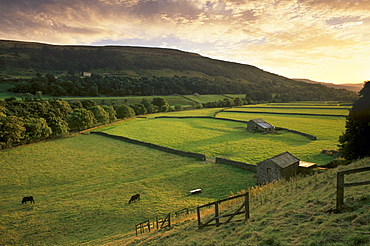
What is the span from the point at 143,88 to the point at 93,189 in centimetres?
12402

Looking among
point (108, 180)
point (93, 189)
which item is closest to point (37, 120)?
point (108, 180)

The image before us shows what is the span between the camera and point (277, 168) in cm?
2277

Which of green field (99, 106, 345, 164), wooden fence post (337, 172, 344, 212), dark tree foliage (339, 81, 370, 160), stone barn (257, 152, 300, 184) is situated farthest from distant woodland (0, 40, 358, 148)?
dark tree foliage (339, 81, 370, 160)

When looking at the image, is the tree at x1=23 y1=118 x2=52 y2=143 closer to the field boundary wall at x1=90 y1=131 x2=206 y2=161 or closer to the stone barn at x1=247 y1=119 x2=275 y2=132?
the field boundary wall at x1=90 y1=131 x2=206 y2=161

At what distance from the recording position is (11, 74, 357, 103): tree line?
370ft

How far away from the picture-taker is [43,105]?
58.0m

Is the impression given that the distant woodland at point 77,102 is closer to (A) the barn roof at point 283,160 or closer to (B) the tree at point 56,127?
(B) the tree at point 56,127

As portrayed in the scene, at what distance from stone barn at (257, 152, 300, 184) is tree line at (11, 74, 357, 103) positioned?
115 meters

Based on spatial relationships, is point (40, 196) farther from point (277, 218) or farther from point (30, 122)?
point (30, 122)

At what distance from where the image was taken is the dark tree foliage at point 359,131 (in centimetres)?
2320

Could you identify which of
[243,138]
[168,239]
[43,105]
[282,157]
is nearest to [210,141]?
[243,138]

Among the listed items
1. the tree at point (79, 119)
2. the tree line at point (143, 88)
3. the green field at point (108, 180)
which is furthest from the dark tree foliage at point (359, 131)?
the tree line at point (143, 88)

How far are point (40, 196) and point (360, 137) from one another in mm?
35734

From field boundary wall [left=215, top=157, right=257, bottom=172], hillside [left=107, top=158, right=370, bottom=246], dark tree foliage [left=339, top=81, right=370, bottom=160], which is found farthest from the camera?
field boundary wall [left=215, top=157, right=257, bottom=172]
